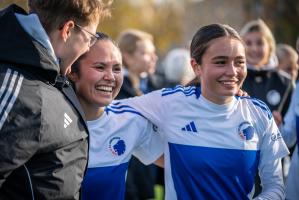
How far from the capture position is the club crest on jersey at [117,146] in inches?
145

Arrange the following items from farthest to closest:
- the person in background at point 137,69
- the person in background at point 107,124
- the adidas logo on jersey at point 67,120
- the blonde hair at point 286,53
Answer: the blonde hair at point 286,53
the person in background at point 137,69
the person in background at point 107,124
the adidas logo on jersey at point 67,120

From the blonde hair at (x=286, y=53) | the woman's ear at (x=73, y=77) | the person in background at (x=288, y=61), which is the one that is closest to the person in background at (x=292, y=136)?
the woman's ear at (x=73, y=77)

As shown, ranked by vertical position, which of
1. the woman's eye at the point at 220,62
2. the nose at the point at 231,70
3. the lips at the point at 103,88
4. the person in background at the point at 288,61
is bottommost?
the person in background at the point at 288,61

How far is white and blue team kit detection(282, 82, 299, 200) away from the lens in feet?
14.2

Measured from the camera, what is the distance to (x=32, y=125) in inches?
92.2

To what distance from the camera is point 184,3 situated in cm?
5709

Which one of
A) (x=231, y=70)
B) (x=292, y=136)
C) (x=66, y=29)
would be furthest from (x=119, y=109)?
(x=292, y=136)

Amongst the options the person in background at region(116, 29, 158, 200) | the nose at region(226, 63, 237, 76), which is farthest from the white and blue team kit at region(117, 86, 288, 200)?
the person in background at region(116, 29, 158, 200)

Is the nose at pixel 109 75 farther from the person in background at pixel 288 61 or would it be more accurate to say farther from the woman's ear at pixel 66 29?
the person in background at pixel 288 61

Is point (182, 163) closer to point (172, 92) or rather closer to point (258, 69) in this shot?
point (172, 92)

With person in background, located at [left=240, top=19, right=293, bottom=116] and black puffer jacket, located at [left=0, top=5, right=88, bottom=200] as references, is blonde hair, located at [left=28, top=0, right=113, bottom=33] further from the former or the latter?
person in background, located at [left=240, top=19, right=293, bottom=116]

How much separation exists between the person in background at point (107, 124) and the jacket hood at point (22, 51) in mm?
1150

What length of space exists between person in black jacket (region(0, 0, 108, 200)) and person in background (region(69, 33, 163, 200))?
89cm

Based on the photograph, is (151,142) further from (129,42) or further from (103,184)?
→ (129,42)
